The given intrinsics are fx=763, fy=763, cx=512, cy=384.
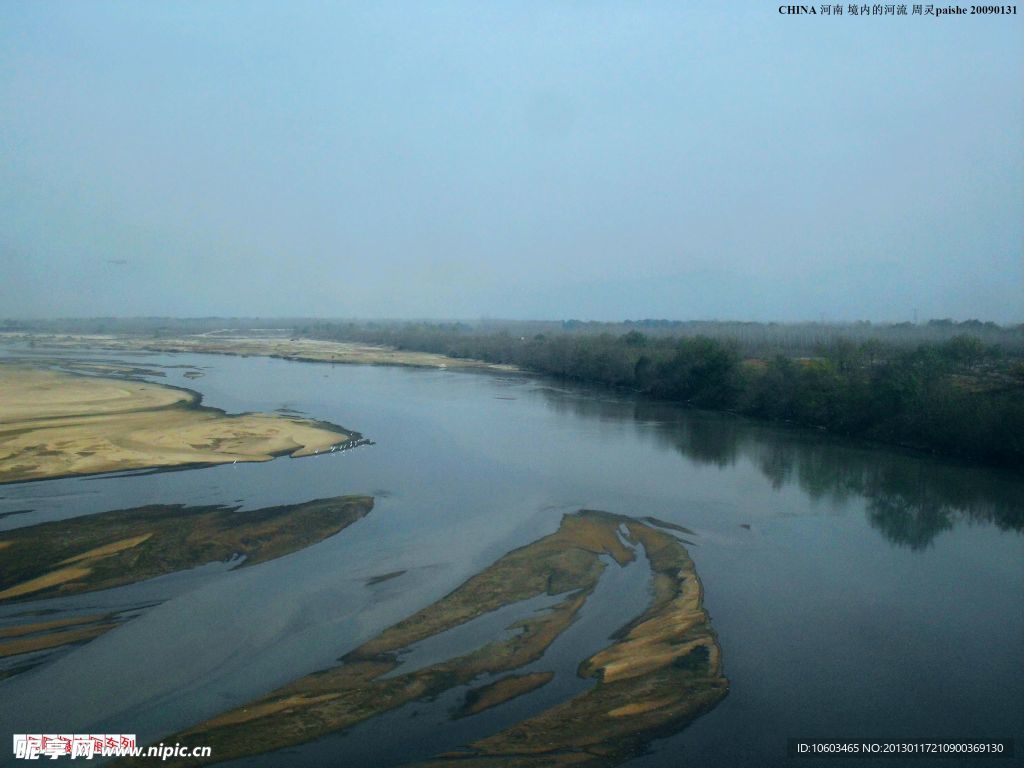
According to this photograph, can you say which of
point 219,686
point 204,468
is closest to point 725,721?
point 219,686

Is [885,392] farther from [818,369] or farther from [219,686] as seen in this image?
[219,686]

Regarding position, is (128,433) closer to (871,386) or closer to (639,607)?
(639,607)

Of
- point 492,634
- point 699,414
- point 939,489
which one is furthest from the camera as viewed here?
point 699,414
